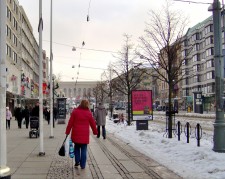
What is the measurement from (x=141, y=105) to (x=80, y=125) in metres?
15.8

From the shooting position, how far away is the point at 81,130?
34.9 feet

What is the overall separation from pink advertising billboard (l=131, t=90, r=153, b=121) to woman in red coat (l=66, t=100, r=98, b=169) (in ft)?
50.0

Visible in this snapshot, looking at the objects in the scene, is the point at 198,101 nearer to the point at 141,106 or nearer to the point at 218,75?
the point at 141,106

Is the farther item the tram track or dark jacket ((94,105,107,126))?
dark jacket ((94,105,107,126))

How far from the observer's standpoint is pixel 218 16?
525 inches

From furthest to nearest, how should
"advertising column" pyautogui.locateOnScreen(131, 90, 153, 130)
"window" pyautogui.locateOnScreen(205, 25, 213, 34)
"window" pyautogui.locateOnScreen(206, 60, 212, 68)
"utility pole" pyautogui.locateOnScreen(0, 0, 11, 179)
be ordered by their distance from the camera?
"window" pyautogui.locateOnScreen(206, 60, 212, 68) → "window" pyautogui.locateOnScreen(205, 25, 213, 34) → "advertising column" pyautogui.locateOnScreen(131, 90, 153, 130) → "utility pole" pyautogui.locateOnScreen(0, 0, 11, 179)

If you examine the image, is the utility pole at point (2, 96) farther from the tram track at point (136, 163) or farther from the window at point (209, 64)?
the window at point (209, 64)

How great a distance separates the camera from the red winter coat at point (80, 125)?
34.7 feet

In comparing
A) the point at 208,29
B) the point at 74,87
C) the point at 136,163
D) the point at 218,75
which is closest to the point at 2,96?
the point at 136,163

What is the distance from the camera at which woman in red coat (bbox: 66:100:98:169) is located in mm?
10586

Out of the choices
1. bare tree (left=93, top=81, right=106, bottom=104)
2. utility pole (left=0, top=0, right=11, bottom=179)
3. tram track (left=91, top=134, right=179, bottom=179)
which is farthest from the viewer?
bare tree (left=93, top=81, right=106, bottom=104)

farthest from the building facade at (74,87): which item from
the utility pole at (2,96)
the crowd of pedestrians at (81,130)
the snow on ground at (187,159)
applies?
the utility pole at (2,96)

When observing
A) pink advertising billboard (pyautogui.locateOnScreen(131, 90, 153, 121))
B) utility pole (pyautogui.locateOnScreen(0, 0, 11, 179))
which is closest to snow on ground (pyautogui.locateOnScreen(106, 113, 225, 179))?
utility pole (pyautogui.locateOnScreen(0, 0, 11, 179))

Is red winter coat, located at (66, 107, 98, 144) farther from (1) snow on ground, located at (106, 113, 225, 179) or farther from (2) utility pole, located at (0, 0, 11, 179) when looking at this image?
(2) utility pole, located at (0, 0, 11, 179)
